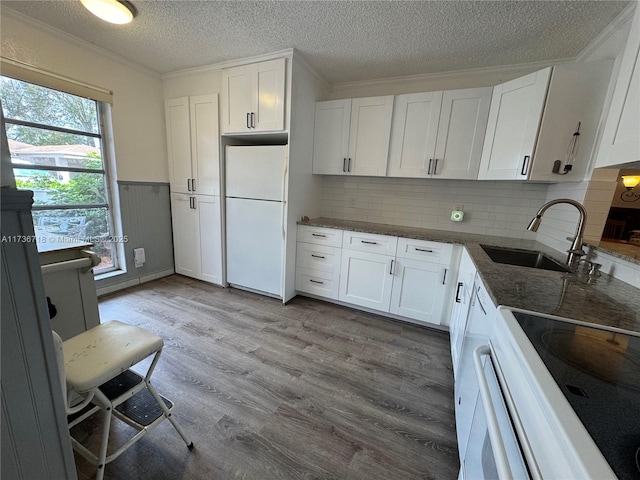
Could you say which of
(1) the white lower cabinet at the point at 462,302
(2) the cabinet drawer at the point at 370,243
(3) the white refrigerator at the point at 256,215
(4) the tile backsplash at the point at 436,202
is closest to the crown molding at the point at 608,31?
(4) the tile backsplash at the point at 436,202

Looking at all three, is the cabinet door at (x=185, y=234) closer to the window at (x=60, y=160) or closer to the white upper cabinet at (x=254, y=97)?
the window at (x=60, y=160)

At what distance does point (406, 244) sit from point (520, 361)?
181cm

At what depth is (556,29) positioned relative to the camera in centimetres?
179

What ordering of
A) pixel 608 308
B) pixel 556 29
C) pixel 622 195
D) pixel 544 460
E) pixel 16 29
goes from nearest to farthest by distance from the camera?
pixel 544 460 → pixel 608 308 → pixel 622 195 → pixel 556 29 → pixel 16 29

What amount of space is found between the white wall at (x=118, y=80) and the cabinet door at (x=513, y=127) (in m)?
3.59

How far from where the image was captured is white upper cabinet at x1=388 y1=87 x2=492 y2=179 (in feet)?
7.38

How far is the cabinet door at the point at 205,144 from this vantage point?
110 inches

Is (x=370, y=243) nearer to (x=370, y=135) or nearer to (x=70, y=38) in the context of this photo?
(x=370, y=135)

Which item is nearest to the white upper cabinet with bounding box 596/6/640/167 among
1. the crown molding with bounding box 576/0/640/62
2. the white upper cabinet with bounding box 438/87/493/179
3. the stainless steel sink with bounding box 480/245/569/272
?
the crown molding with bounding box 576/0/640/62

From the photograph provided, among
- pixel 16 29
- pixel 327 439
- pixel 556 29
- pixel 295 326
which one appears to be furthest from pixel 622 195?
pixel 16 29

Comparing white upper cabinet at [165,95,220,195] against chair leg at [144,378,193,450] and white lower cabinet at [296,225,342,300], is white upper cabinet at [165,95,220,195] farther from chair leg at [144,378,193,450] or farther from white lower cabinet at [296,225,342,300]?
chair leg at [144,378,193,450]

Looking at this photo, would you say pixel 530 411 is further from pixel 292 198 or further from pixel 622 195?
pixel 292 198

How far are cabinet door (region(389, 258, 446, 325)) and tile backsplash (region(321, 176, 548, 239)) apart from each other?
672 millimetres

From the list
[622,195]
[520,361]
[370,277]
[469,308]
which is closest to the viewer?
[520,361]
